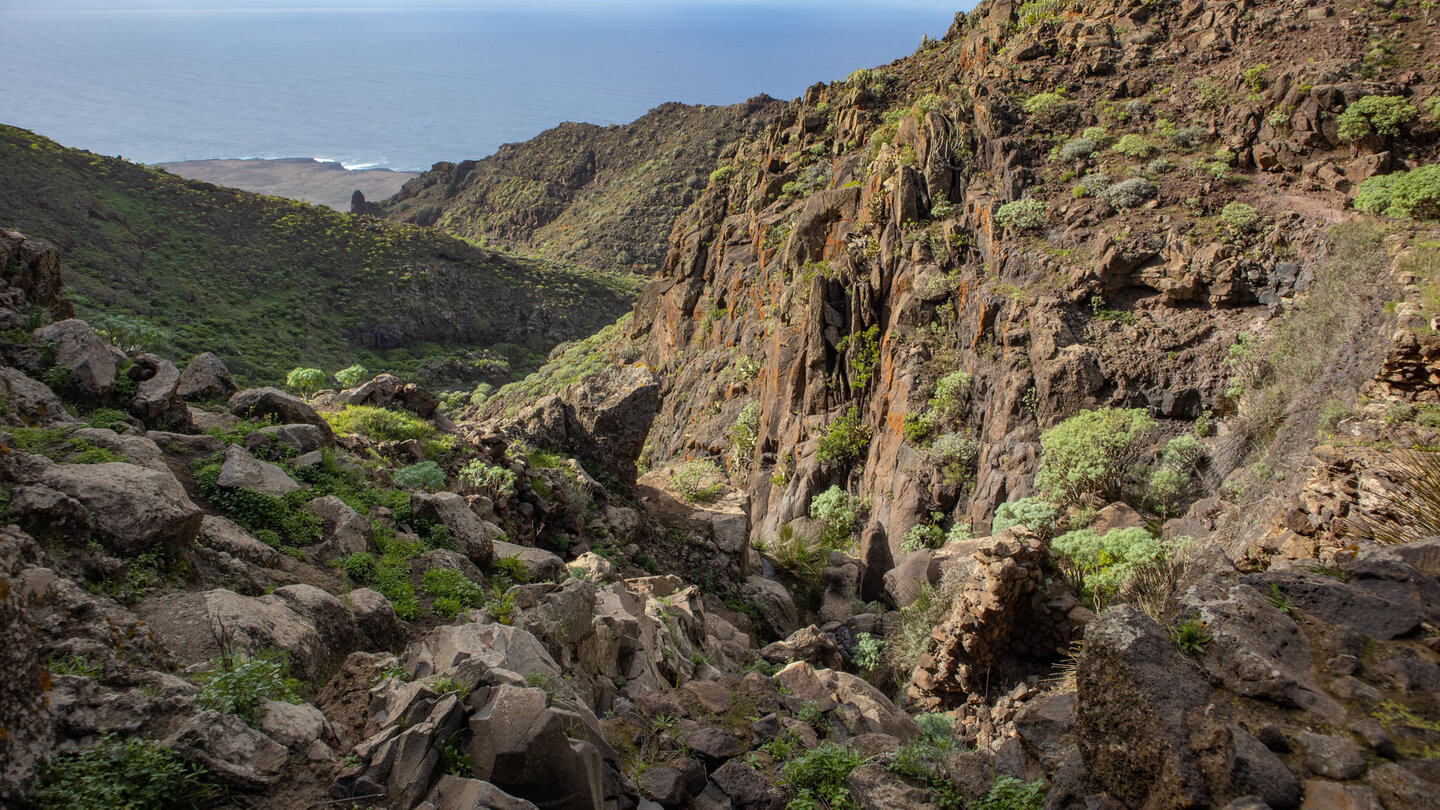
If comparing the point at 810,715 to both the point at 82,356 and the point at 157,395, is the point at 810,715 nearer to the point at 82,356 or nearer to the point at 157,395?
the point at 157,395

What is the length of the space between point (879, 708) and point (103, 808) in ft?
24.3

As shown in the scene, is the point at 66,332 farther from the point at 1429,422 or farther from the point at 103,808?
the point at 1429,422

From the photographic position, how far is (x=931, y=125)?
19.8 m

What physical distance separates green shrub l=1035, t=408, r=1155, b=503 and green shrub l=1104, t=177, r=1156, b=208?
213 inches

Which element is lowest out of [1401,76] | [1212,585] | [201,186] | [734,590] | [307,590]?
[734,590]

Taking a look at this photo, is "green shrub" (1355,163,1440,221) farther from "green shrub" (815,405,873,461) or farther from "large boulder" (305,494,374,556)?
"large boulder" (305,494,374,556)

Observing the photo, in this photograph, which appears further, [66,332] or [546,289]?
[546,289]

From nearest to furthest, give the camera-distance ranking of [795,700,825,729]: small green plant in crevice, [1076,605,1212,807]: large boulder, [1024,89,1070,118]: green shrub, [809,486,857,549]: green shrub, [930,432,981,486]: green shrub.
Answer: [1076,605,1212,807]: large boulder → [795,700,825,729]: small green plant in crevice → [930,432,981,486]: green shrub → [809,486,857,549]: green shrub → [1024,89,1070,118]: green shrub

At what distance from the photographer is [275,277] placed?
46.6 m

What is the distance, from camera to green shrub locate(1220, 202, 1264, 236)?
13.5 metres

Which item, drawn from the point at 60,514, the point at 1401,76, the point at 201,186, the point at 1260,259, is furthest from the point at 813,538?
the point at 201,186

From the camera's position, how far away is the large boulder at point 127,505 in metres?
5.31

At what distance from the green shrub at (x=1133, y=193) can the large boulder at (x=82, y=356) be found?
60.9 ft

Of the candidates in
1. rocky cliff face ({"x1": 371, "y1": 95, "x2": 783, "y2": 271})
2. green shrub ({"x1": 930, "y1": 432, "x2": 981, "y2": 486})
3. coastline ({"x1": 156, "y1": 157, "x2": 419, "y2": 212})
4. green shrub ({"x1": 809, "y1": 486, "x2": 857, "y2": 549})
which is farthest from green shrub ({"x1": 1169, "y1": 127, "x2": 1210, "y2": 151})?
coastline ({"x1": 156, "y1": 157, "x2": 419, "y2": 212})
